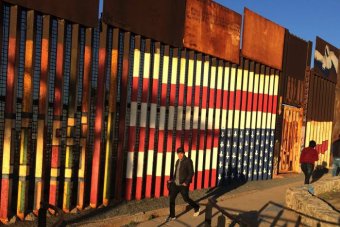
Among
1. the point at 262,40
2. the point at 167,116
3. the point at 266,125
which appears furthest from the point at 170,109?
the point at 266,125

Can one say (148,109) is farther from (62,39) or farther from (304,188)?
(304,188)

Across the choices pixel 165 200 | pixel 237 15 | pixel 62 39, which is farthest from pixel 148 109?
pixel 237 15

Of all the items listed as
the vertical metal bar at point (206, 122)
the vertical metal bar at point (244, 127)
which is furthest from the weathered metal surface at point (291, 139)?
the vertical metal bar at point (206, 122)

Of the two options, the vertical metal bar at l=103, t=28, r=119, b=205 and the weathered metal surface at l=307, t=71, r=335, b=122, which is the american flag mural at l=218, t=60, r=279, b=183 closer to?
the weathered metal surface at l=307, t=71, r=335, b=122

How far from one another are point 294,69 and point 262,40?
2815 millimetres

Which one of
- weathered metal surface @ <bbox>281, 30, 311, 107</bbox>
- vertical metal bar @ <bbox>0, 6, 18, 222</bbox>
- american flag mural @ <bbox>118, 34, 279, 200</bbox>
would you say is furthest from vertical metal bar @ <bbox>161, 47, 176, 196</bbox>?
weathered metal surface @ <bbox>281, 30, 311, 107</bbox>

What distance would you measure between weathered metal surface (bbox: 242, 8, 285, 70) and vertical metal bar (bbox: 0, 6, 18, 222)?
7607mm

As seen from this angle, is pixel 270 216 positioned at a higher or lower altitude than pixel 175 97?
lower

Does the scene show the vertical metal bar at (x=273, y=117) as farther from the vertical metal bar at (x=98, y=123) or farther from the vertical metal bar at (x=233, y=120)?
the vertical metal bar at (x=98, y=123)

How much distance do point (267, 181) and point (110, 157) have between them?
23.5ft

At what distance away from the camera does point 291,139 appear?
16.7m

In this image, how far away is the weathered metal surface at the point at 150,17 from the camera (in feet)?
29.7

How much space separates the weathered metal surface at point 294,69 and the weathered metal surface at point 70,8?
8881 mm

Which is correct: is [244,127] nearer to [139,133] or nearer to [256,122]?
[256,122]
